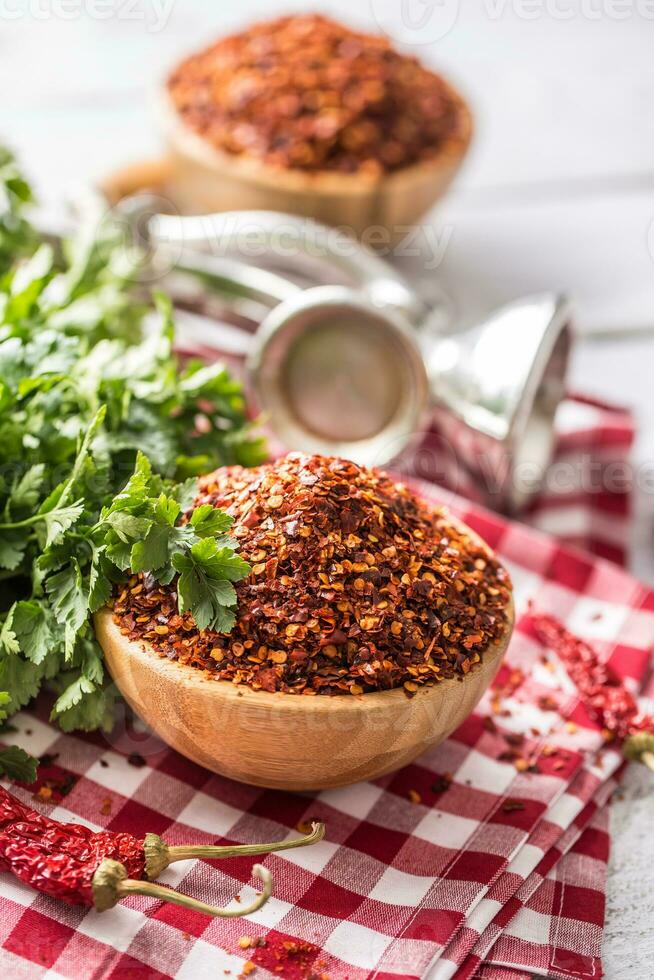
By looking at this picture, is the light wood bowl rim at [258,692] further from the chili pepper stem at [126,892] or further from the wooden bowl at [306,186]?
the wooden bowl at [306,186]

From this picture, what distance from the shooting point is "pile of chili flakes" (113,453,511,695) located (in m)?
1.32

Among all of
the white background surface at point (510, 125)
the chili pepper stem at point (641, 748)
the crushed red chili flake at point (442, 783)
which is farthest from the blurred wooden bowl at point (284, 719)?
the white background surface at point (510, 125)

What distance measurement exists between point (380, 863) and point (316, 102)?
1775mm

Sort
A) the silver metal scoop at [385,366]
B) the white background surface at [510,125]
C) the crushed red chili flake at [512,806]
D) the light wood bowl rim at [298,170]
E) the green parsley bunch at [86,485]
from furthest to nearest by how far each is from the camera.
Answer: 1. the white background surface at [510,125]
2. the light wood bowl rim at [298,170]
3. the silver metal scoop at [385,366]
4. the crushed red chili flake at [512,806]
5. the green parsley bunch at [86,485]

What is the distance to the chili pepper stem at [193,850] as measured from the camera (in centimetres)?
129

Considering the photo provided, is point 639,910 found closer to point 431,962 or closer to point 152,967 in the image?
point 431,962

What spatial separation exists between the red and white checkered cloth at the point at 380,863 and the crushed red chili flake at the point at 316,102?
53.1 inches

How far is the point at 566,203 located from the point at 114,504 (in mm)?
2222

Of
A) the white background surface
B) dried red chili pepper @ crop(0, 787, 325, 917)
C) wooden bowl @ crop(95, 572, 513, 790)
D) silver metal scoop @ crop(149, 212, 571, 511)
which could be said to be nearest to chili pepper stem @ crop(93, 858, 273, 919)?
dried red chili pepper @ crop(0, 787, 325, 917)

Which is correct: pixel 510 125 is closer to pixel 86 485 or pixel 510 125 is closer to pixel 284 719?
pixel 86 485

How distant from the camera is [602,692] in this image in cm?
169

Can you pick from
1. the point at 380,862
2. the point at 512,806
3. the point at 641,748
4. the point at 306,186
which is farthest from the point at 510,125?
the point at 380,862

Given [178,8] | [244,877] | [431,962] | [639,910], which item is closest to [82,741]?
[244,877]

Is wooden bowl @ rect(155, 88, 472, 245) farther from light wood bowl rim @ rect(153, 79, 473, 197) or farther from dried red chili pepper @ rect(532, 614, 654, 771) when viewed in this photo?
dried red chili pepper @ rect(532, 614, 654, 771)
